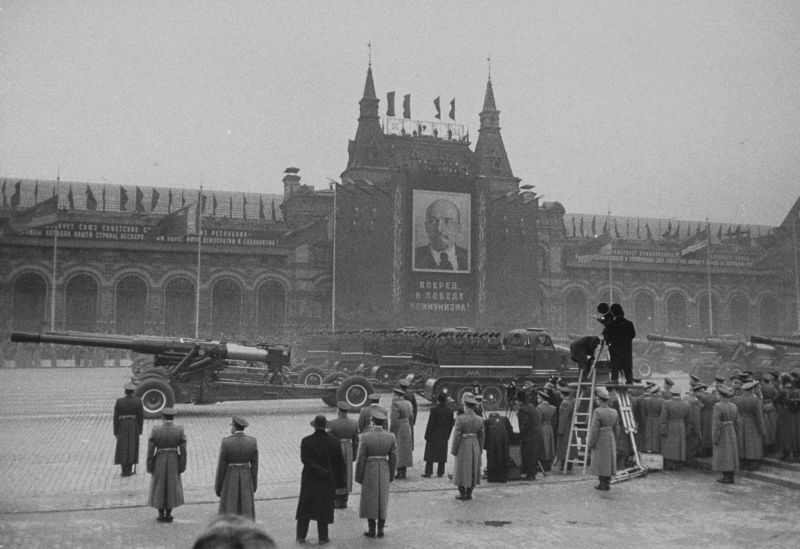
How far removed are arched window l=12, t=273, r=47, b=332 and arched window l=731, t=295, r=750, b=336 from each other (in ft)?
145

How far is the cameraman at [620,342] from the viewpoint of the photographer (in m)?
11.6

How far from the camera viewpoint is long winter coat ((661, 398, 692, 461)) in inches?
479

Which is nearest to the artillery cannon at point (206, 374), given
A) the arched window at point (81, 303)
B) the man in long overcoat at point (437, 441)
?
the man in long overcoat at point (437, 441)

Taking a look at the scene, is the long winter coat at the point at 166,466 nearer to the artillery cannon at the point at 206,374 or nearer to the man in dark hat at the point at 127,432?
the man in dark hat at the point at 127,432

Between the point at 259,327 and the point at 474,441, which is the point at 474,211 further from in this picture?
the point at 474,441

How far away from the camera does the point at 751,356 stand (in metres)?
29.9

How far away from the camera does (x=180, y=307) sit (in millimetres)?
41188

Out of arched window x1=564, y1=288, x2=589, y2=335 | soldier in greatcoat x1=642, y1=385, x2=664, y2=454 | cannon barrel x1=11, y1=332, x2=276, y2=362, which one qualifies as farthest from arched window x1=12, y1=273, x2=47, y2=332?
soldier in greatcoat x1=642, y1=385, x2=664, y2=454

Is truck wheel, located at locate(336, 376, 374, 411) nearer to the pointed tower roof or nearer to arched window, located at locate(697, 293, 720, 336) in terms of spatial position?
the pointed tower roof

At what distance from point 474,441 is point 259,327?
32849mm

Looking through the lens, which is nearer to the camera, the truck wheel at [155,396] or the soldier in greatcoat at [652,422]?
the soldier in greatcoat at [652,422]

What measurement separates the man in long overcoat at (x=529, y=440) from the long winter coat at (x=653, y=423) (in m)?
2.72

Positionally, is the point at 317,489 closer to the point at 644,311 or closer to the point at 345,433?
the point at 345,433

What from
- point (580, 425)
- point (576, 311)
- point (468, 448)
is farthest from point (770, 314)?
point (468, 448)
